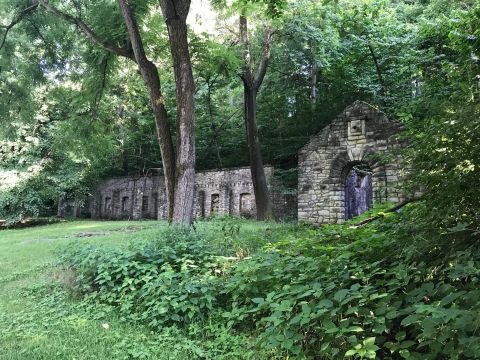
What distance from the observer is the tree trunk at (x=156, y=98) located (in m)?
10.1

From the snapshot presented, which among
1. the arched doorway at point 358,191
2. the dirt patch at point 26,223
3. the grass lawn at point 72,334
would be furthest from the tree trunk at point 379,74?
the dirt patch at point 26,223

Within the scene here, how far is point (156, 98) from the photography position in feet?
34.6

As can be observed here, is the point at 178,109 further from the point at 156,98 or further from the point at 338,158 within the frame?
the point at 338,158

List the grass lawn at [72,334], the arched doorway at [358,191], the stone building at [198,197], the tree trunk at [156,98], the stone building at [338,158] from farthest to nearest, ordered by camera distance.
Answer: the stone building at [198,197] → the arched doorway at [358,191] → the stone building at [338,158] → the tree trunk at [156,98] → the grass lawn at [72,334]

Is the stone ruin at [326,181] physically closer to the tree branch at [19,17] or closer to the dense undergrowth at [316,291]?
the dense undergrowth at [316,291]

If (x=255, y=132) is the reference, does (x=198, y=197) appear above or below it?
below

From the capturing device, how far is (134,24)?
10266 mm

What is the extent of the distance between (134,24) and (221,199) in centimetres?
1360

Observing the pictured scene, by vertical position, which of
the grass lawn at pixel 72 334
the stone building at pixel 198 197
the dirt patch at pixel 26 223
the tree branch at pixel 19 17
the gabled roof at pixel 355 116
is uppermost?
A: the tree branch at pixel 19 17

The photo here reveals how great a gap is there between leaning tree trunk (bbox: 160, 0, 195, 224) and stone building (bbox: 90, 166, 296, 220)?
36.5 feet

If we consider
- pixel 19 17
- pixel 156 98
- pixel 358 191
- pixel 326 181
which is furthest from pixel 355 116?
pixel 19 17

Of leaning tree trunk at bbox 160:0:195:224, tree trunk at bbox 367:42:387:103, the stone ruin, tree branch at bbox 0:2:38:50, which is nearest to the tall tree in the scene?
leaning tree trunk at bbox 160:0:195:224

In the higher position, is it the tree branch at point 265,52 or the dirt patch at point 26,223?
the tree branch at point 265,52

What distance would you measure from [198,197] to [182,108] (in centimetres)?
1417
